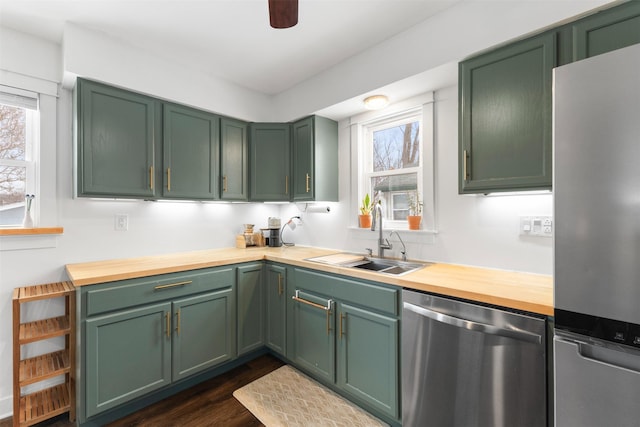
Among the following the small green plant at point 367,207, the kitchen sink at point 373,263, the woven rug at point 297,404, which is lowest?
the woven rug at point 297,404

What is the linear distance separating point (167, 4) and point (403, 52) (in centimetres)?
158

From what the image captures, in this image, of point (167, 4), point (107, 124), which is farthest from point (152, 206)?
point (167, 4)

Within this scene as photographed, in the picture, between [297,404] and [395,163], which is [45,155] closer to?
[297,404]

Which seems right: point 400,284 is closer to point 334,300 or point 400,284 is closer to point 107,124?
point 334,300

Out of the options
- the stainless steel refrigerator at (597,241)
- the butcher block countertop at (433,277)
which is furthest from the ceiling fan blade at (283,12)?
the butcher block countertop at (433,277)

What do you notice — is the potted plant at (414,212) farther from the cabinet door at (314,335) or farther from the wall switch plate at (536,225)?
the cabinet door at (314,335)

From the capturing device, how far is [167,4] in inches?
71.9

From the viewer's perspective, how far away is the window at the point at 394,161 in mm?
2457

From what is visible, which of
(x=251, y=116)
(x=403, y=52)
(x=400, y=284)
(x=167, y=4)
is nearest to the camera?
(x=400, y=284)

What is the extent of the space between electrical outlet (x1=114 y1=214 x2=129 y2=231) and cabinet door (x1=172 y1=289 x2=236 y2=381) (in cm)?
88

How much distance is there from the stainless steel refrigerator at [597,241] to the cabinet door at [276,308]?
1.83 metres

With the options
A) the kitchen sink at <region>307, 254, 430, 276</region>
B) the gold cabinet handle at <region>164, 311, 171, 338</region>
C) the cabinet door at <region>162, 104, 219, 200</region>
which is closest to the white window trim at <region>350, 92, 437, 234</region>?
the kitchen sink at <region>307, 254, 430, 276</region>

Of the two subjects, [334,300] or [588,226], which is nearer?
[588,226]

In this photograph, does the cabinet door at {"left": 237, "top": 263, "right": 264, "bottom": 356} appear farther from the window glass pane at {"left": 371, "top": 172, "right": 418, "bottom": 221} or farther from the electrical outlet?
the window glass pane at {"left": 371, "top": 172, "right": 418, "bottom": 221}
